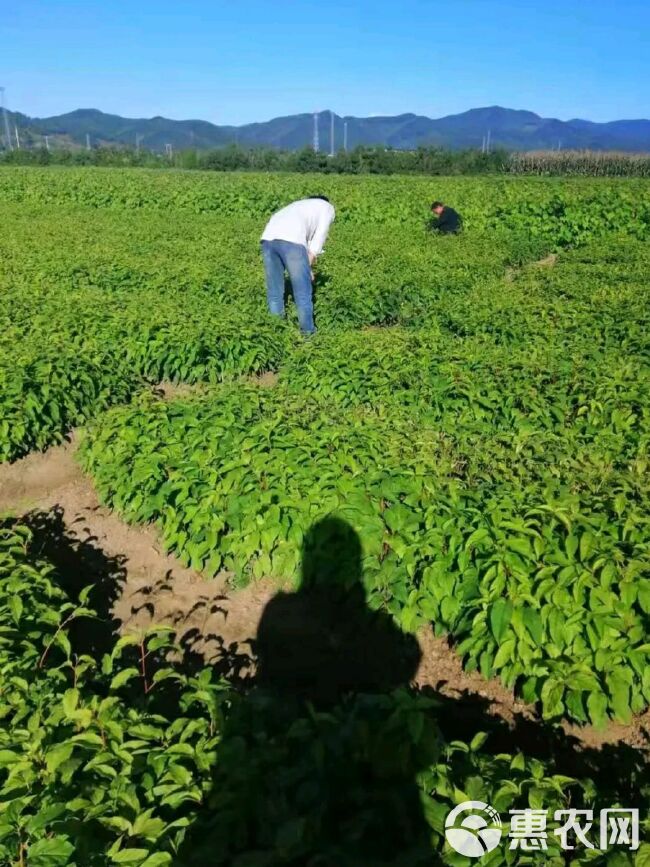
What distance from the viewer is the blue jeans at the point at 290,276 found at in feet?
25.6

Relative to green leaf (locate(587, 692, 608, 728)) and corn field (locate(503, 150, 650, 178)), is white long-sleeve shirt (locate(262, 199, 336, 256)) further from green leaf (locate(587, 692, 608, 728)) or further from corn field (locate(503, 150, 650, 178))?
corn field (locate(503, 150, 650, 178))

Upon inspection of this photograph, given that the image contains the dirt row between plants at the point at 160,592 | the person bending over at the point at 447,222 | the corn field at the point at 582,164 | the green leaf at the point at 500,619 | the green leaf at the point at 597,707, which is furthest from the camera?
the corn field at the point at 582,164

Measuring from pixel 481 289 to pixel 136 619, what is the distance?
732cm

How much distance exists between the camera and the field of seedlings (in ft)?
6.07

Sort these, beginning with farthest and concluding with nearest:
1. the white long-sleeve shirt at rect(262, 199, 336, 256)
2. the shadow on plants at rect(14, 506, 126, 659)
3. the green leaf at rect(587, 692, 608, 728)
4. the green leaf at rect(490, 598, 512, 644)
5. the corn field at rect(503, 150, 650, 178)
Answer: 1. the corn field at rect(503, 150, 650, 178)
2. the white long-sleeve shirt at rect(262, 199, 336, 256)
3. the shadow on plants at rect(14, 506, 126, 659)
4. the green leaf at rect(490, 598, 512, 644)
5. the green leaf at rect(587, 692, 608, 728)

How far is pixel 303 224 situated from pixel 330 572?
5.17 m

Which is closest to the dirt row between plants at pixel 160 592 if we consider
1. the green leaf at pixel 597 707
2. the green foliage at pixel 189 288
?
the green leaf at pixel 597 707

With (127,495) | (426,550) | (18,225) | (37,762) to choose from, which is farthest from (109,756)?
(18,225)

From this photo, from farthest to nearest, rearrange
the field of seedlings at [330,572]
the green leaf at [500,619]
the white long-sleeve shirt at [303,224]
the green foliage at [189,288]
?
1. the white long-sleeve shirt at [303,224]
2. the green foliage at [189,288]
3. the green leaf at [500,619]
4. the field of seedlings at [330,572]

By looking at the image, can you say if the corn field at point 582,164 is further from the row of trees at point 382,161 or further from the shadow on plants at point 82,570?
the shadow on plants at point 82,570

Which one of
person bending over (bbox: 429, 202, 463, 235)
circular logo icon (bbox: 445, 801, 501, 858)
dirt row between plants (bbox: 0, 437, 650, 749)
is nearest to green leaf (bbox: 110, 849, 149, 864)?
circular logo icon (bbox: 445, 801, 501, 858)

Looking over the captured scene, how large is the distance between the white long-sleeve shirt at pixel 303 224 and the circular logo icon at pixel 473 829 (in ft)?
22.3

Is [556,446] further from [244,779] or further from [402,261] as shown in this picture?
[402,261]

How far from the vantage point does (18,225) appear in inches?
595
